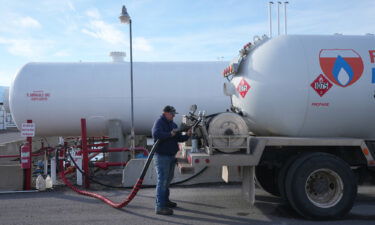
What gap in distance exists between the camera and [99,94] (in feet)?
31.6

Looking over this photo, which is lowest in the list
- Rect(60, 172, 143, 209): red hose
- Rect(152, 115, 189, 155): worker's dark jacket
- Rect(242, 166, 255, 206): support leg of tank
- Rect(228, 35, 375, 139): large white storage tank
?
Rect(60, 172, 143, 209): red hose

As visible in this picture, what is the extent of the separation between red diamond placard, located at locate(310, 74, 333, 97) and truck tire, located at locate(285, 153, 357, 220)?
0.98 meters

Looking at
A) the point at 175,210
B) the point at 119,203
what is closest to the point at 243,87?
the point at 175,210

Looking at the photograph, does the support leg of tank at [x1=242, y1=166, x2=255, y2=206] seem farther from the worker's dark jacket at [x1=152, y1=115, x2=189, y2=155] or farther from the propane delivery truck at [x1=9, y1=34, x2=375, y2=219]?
the worker's dark jacket at [x1=152, y1=115, x2=189, y2=155]

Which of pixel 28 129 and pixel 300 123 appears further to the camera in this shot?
pixel 28 129

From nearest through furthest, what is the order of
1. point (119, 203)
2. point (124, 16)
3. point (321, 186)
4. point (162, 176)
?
point (321, 186) → point (162, 176) → point (119, 203) → point (124, 16)

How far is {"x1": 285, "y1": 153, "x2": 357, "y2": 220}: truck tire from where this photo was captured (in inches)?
196

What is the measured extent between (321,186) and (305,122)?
39.2 inches

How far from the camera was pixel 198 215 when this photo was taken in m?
5.39

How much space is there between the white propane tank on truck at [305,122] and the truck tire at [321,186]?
14 mm

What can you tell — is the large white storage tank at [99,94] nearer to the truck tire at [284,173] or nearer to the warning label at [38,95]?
the warning label at [38,95]

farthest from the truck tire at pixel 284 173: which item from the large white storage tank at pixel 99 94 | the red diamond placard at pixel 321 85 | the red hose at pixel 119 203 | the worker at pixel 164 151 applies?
the large white storage tank at pixel 99 94

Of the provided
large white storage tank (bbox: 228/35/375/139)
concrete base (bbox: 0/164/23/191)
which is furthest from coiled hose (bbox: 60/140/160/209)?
large white storage tank (bbox: 228/35/375/139)

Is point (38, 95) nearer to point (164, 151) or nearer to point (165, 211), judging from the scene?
point (164, 151)
